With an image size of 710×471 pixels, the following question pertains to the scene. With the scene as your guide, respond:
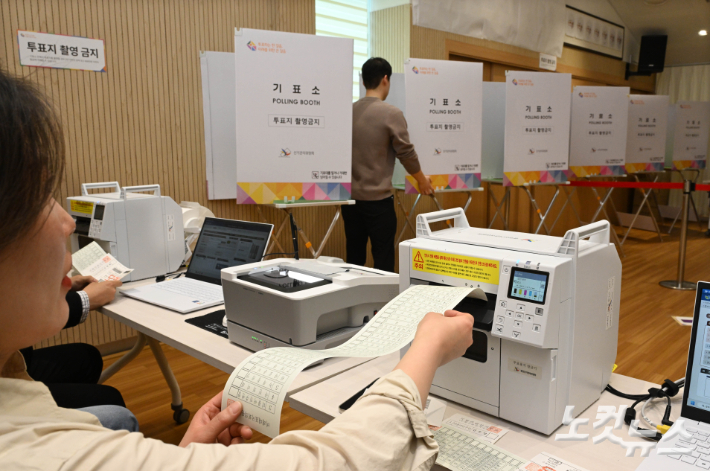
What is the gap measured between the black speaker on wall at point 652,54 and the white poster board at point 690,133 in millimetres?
922

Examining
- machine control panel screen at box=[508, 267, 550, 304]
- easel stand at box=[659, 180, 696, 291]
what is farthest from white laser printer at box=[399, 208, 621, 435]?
easel stand at box=[659, 180, 696, 291]

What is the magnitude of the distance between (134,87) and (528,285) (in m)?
2.89

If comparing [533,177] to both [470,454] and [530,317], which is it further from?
[470,454]

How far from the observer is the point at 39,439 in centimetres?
48

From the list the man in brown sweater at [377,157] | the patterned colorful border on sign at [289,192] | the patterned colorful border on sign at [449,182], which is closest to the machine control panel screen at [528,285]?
the patterned colorful border on sign at [289,192]

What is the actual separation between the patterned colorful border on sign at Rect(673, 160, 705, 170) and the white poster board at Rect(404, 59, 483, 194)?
481cm

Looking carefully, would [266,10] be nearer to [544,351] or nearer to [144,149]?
[144,149]

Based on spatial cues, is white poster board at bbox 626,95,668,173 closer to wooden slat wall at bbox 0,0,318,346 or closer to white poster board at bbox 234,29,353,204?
white poster board at bbox 234,29,353,204

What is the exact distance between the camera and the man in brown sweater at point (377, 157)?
3354 millimetres

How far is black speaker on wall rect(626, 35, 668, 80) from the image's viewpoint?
805 centimetres

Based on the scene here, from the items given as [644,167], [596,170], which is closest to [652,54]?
[644,167]

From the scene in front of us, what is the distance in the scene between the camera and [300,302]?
127 cm

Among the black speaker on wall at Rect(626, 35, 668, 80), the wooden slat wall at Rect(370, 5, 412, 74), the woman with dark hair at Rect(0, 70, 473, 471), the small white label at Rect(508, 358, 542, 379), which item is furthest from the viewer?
the black speaker on wall at Rect(626, 35, 668, 80)

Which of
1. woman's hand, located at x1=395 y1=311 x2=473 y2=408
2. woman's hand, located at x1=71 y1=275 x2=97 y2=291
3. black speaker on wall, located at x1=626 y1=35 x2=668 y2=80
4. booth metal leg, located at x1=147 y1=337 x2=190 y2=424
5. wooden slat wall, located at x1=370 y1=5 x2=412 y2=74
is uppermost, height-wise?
black speaker on wall, located at x1=626 y1=35 x2=668 y2=80
